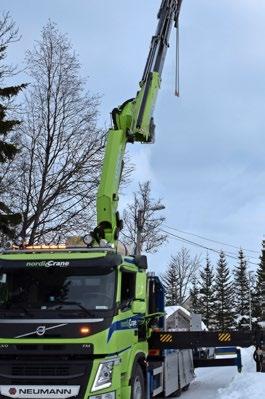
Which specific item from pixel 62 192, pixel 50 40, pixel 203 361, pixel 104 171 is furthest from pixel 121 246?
pixel 50 40

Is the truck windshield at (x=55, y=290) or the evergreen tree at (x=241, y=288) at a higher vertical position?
the evergreen tree at (x=241, y=288)

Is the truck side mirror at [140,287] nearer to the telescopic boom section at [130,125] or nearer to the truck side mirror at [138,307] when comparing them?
the truck side mirror at [138,307]

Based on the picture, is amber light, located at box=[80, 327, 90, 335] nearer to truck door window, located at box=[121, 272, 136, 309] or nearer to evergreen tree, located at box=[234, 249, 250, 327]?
truck door window, located at box=[121, 272, 136, 309]

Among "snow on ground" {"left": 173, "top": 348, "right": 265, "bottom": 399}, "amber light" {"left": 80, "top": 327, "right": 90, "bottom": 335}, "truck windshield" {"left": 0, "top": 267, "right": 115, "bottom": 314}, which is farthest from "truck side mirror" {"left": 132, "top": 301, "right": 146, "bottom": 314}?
"snow on ground" {"left": 173, "top": 348, "right": 265, "bottom": 399}

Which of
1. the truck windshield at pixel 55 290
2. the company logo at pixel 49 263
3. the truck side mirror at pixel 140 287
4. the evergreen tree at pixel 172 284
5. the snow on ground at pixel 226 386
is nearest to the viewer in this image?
the truck windshield at pixel 55 290

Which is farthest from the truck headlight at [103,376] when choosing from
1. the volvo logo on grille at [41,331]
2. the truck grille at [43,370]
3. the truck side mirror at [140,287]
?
the truck side mirror at [140,287]

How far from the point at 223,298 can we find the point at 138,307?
75.4m

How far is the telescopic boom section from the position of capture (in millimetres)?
11195

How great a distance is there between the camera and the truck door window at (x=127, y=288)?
917cm

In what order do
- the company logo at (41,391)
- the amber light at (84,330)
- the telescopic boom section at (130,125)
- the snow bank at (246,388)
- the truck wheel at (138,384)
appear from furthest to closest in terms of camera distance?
the snow bank at (246,388) < the telescopic boom section at (130,125) < the truck wheel at (138,384) < the amber light at (84,330) < the company logo at (41,391)

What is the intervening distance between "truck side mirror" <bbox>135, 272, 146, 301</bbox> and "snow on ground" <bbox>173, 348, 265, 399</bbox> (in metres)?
3.54

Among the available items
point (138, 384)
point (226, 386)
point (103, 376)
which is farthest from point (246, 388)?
point (103, 376)

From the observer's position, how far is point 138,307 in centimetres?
976

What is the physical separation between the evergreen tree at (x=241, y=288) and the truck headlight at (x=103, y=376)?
76.1 meters
